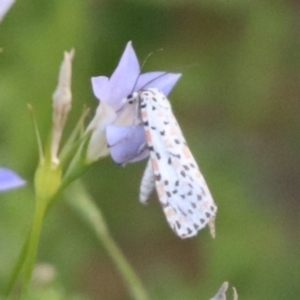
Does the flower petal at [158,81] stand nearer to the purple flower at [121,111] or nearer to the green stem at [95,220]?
the purple flower at [121,111]

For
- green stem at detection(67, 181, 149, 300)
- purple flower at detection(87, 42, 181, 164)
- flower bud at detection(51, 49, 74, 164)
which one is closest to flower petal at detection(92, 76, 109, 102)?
purple flower at detection(87, 42, 181, 164)

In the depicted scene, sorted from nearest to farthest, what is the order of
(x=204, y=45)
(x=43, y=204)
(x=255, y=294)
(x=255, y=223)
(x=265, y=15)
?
1. (x=43, y=204)
2. (x=255, y=294)
3. (x=255, y=223)
4. (x=265, y=15)
5. (x=204, y=45)

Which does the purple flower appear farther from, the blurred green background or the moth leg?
the blurred green background

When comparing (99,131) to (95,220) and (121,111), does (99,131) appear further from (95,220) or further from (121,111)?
(95,220)

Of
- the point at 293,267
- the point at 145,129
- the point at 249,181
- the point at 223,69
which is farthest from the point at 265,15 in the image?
the point at 145,129

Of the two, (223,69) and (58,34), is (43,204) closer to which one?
(58,34)

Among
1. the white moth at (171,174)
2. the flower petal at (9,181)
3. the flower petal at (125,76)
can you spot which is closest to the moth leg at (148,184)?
the white moth at (171,174)

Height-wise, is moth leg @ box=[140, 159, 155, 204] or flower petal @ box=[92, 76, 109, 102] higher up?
flower petal @ box=[92, 76, 109, 102]
